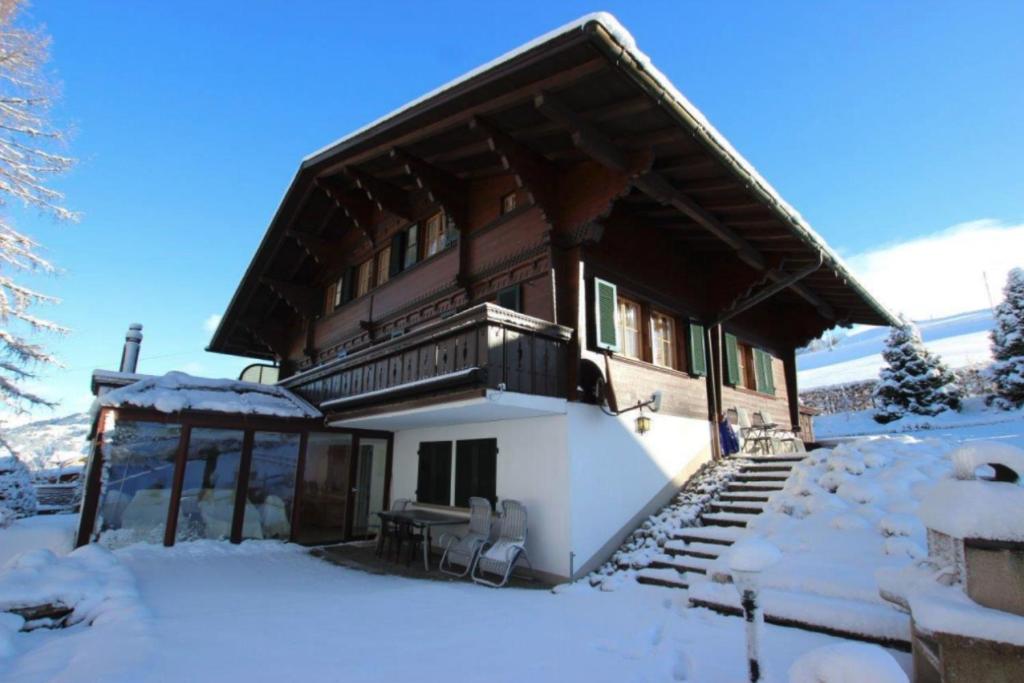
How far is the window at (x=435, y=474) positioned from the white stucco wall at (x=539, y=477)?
49.8 inches

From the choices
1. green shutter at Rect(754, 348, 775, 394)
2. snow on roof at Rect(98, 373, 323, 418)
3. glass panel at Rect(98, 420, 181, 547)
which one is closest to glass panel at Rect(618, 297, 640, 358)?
green shutter at Rect(754, 348, 775, 394)

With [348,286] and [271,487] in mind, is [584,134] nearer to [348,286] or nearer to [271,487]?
[271,487]

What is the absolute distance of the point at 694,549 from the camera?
732 cm

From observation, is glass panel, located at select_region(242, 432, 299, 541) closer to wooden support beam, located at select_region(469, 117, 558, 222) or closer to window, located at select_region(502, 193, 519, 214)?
window, located at select_region(502, 193, 519, 214)

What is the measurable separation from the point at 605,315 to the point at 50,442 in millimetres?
38551

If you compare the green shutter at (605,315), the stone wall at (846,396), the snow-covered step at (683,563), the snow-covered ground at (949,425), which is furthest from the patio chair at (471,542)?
the stone wall at (846,396)

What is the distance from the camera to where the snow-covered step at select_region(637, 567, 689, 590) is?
6699 millimetres

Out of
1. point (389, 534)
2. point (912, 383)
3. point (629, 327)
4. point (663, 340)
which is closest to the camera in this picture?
point (629, 327)

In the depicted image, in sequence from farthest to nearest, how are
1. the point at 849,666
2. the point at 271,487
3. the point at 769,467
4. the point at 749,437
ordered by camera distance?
the point at 749,437, the point at 271,487, the point at 769,467, the point at 849,666

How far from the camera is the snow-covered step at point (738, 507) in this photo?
7.98 meters

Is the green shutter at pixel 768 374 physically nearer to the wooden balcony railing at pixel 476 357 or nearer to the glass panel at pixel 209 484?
the wooden balcony railing at pixel 476 357

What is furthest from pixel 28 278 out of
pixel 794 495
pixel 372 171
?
pixel 794 495

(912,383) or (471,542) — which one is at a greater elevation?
(912,383)

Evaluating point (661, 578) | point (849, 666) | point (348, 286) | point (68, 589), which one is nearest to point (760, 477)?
point (661, 578)
